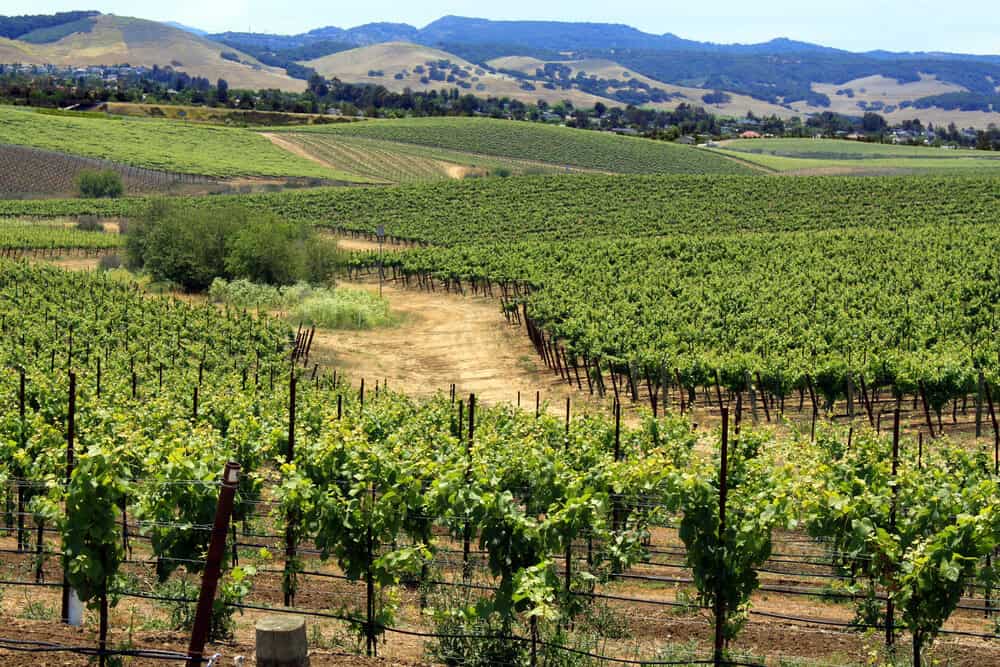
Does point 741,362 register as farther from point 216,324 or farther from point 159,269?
point 159,269

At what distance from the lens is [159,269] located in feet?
205

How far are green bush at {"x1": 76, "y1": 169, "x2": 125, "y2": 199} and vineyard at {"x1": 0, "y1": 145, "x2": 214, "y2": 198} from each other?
118 inches

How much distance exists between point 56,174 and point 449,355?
227 feet

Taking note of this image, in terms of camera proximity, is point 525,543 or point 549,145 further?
point 549,145

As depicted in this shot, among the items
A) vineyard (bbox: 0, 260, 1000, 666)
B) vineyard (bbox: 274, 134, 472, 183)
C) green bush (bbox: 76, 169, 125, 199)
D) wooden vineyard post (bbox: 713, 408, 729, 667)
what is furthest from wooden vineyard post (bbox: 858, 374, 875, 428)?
green bush (bbox: 76, 169, 125, 199)

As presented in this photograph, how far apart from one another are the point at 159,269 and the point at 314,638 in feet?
172

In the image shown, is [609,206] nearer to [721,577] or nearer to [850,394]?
[850,394]

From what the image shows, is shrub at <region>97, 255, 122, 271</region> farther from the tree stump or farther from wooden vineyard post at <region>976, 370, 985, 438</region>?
the tree stump

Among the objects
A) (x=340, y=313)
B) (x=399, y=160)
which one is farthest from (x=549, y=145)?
(x=340, y=313)

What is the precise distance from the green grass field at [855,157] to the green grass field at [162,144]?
161 ft

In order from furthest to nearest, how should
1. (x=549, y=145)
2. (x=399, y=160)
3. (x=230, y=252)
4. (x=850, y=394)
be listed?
1. (x=549, y=145)
2. (x=399, y=160)
3. (x=230, y=252)
4. (x=850, y=394)

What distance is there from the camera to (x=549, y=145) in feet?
434

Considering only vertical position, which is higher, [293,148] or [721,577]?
[293,148]

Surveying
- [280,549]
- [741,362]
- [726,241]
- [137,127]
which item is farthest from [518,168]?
[280,549]
